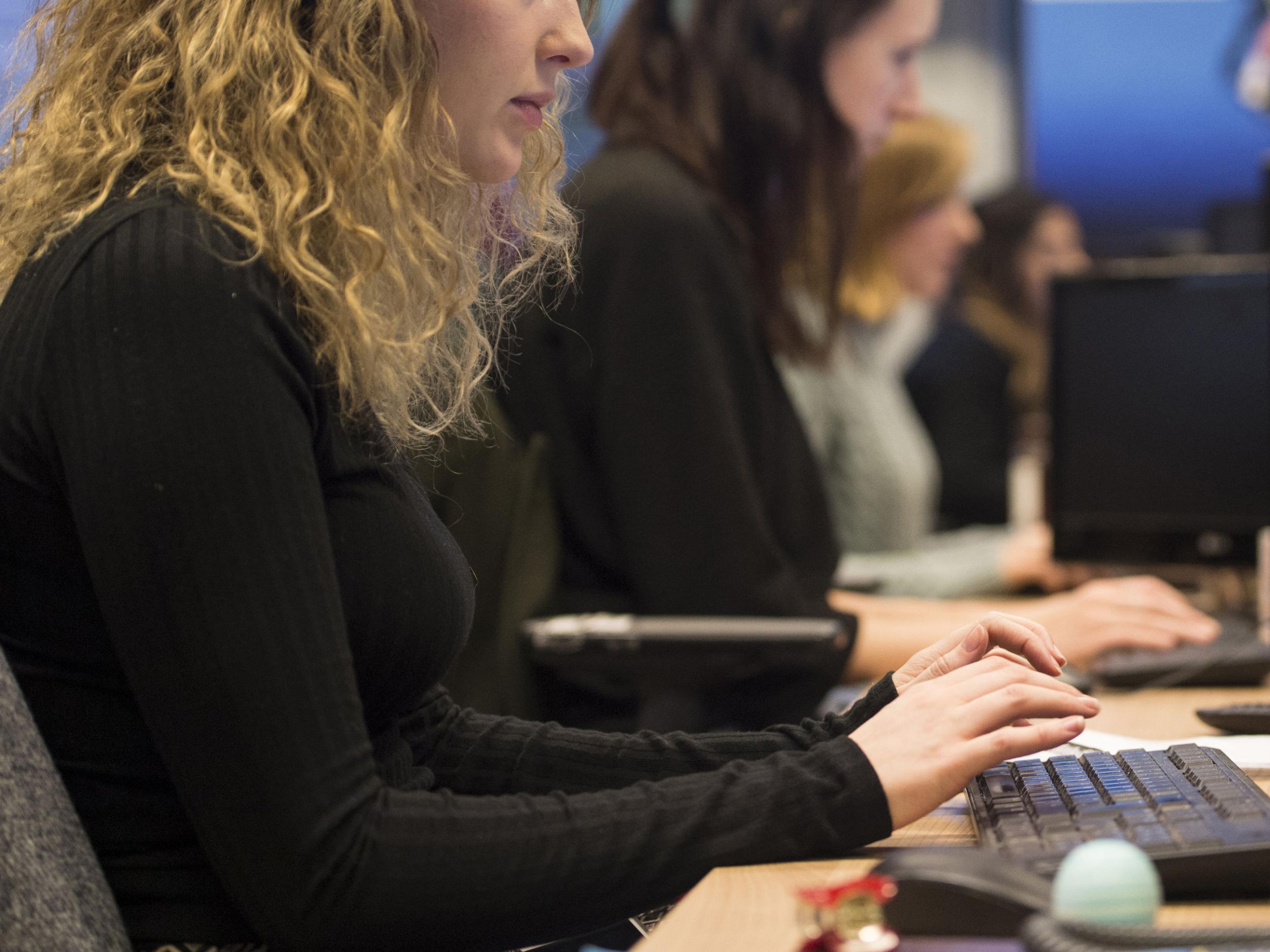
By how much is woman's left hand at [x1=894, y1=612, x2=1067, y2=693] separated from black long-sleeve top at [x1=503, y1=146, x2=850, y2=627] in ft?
1.94

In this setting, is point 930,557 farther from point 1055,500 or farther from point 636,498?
point 636,498

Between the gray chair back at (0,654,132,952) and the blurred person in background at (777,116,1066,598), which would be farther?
the blurred person in background at (777,116,1066,598)

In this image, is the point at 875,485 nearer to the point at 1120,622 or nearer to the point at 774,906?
the point at 1120,622

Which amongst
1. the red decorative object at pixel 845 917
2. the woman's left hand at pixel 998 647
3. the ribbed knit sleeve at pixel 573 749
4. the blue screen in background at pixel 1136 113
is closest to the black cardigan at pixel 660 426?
the ribbed knit sleeve at pixel 573 749

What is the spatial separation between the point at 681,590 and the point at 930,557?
3.48 feet

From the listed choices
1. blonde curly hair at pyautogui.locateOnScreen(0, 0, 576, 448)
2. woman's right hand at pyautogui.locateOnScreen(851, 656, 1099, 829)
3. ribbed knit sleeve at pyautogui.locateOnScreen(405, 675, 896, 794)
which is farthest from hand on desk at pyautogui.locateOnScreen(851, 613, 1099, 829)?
blonde curly hair at pyautogui.locateOnScreen(0, 0, 576, 448)

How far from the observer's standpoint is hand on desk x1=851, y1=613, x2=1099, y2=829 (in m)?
0.83

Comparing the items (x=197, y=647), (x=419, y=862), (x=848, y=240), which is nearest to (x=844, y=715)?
(x=419, y=862)

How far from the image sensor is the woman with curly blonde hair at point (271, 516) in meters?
0.75

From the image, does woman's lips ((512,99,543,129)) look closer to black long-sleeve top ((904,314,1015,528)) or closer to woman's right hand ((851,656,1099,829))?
woman's right hand ((851,656,1099,829))

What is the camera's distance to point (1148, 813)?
2.66 ft

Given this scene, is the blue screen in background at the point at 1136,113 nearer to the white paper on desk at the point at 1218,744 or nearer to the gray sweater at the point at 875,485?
the gray sweater at the point at 875,485

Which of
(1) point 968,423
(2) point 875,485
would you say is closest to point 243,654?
(2) point 875,485

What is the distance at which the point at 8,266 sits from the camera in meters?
0.90
